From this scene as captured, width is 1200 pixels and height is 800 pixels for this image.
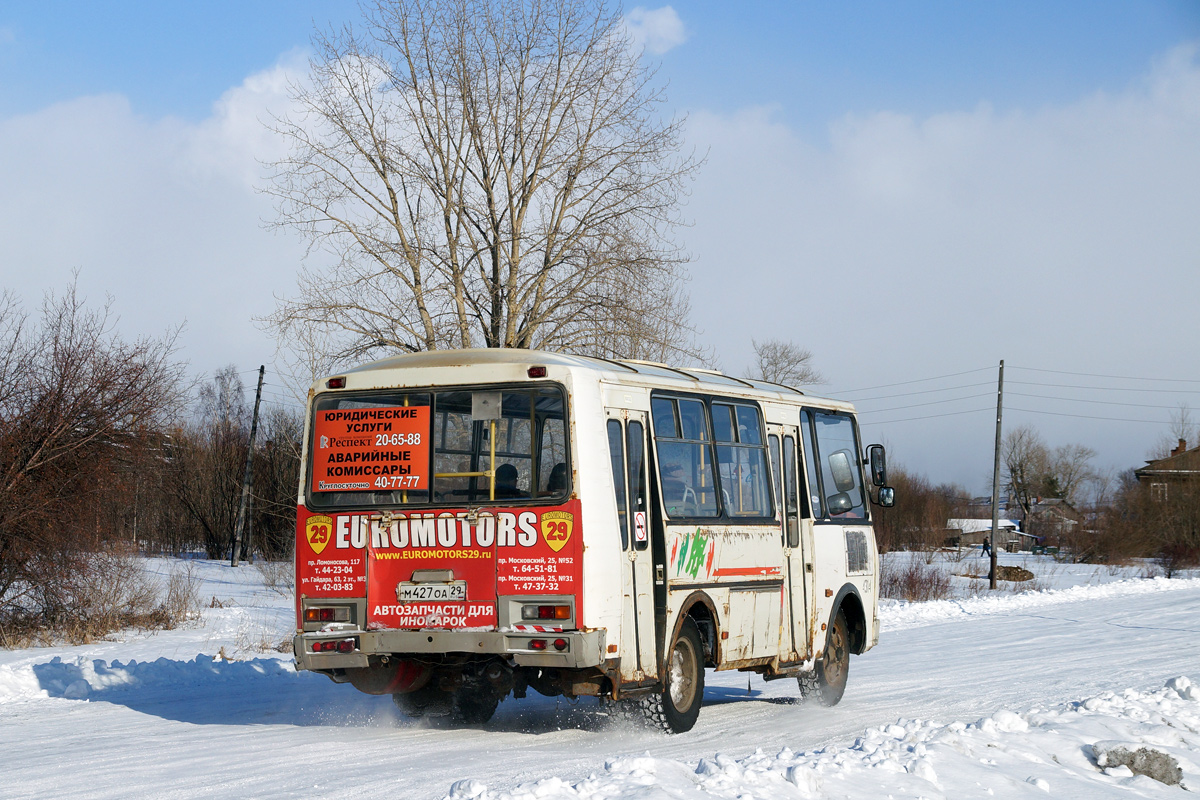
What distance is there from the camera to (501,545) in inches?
354

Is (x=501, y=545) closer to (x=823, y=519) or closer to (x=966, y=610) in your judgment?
(x=823, y=519)

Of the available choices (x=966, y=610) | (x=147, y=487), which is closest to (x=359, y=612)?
(x=147, y=487)

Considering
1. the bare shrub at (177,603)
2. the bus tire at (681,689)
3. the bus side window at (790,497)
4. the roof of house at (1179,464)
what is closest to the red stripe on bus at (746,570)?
the bus side window at (790,497)

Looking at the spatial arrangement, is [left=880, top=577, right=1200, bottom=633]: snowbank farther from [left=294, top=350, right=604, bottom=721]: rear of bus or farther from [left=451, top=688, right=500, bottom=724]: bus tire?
[left=294, top=350, right=604, bottom=721]: rear of bus

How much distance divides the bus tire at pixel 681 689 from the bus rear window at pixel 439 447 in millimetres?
2026

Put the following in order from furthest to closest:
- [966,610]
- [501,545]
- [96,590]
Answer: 1. [966,610]
2. [96,590]
3. [501,545]

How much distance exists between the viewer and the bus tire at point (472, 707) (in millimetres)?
10656

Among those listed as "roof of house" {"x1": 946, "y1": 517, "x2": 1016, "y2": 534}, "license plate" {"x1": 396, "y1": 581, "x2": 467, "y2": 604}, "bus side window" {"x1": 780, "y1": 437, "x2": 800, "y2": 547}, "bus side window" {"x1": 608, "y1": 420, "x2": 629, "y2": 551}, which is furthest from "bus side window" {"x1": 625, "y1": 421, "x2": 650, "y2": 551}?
"roof of house" {"x1": 946, "y1": 517, "x2": 1016, "y2": 534}

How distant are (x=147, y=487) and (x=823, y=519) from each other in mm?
13649

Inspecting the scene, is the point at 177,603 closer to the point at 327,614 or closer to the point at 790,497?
the point at 327,614

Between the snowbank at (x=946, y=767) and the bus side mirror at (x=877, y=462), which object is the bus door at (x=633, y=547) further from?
the bus side mirror at (x=877, y=462)

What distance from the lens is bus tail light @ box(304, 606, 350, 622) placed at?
941 cm

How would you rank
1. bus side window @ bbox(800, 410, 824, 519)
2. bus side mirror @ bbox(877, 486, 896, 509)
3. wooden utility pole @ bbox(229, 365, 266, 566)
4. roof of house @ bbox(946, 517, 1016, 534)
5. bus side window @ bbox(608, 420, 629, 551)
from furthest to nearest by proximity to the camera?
roof of house @ bbox(946, 517, 1016, 534)
wooden utility pole @ bbox(229, 365, 266, 566)
bus side mirror @ bbox(877, 486, 896, 509)
bus side window @ bbox(800, 410, 824, 519)
bus side window @ bbox(608, 420, 629, 551)

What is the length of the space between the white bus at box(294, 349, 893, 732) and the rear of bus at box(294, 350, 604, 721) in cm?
1
